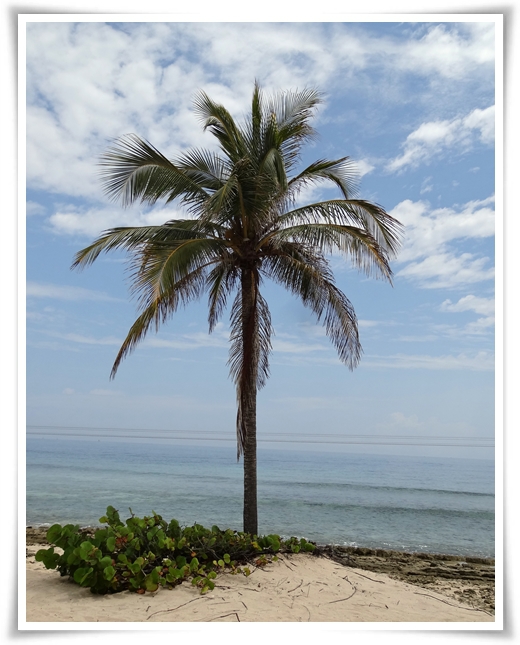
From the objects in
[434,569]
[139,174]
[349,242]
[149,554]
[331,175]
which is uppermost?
[331,175]

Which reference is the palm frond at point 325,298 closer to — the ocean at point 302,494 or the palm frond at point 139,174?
the palm frond at point 139,174

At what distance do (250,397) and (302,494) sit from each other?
15.1 m

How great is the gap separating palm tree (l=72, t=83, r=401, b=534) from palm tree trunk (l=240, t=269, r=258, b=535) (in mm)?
13

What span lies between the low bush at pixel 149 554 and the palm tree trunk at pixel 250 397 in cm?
70

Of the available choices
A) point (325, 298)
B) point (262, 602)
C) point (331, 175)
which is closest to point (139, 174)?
point (331, 175)

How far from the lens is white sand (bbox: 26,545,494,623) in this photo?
4.49 m

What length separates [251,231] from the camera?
277 inches

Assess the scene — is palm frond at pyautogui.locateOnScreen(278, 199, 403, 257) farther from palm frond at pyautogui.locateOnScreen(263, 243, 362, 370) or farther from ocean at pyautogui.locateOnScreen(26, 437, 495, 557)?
ocean at pyautogui.locateOnScreen(26, 437, 495, 557)

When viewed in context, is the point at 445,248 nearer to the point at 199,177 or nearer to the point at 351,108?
the point at 351,108

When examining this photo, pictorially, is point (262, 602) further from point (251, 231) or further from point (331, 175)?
point (331, 175)

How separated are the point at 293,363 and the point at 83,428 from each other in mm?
22660

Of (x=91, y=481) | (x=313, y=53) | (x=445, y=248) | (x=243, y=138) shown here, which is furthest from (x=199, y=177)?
(x=445, y=248)

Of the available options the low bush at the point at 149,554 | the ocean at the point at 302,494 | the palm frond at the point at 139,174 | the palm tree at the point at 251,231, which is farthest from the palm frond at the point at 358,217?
the ocean at the point at 302,494

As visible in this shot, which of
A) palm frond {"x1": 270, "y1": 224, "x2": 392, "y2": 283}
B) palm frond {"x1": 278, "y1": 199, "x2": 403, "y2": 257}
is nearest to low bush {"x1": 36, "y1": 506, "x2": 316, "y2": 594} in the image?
palm frond {"x1": 270, "y1": 224, "x2": 392, "y2": 283}
